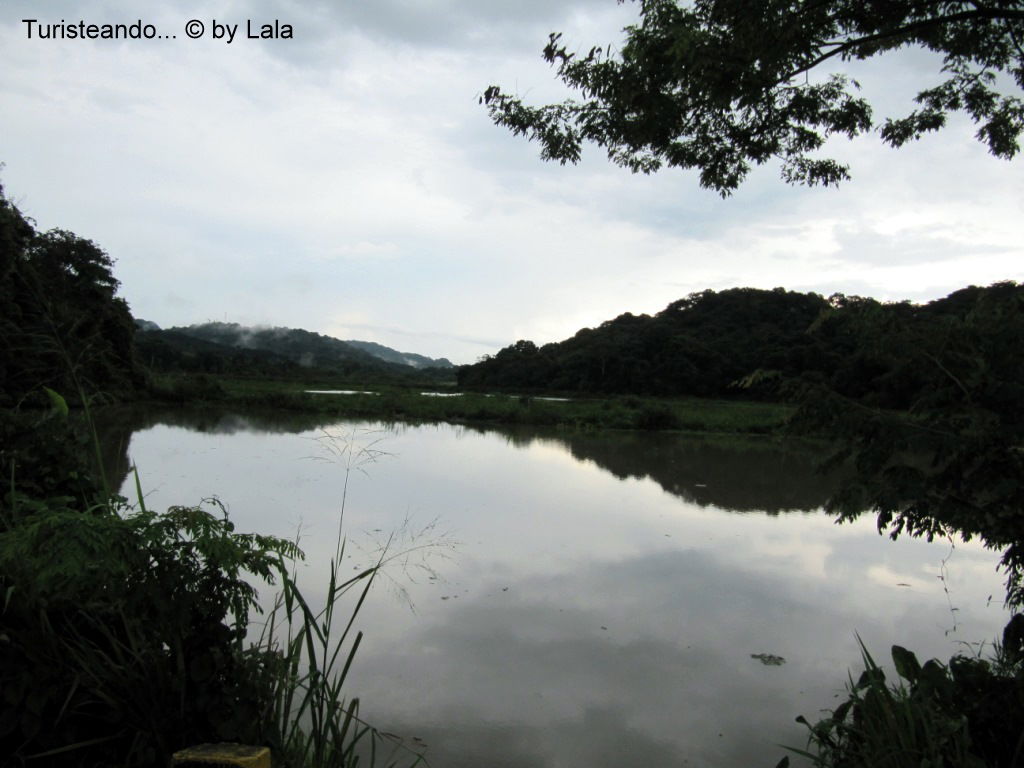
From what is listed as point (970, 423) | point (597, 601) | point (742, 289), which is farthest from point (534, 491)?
point (742, 289)

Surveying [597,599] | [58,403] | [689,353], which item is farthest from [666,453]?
[689,353]

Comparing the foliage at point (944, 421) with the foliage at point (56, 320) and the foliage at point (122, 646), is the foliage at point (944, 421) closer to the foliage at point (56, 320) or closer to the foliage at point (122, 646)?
the foliage at point (122, 646)

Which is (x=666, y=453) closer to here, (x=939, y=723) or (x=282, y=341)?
(x=939, y=723)

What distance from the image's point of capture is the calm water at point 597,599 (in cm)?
268

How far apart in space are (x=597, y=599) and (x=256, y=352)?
65.6 metres

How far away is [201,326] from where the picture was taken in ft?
384

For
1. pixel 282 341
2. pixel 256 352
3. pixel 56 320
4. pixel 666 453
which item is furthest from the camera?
pixel 282 341

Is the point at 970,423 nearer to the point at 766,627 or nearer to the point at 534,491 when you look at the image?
the point at 766,627

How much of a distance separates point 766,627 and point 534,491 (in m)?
4.43

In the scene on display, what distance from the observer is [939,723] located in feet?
5.97

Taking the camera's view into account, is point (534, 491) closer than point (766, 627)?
No

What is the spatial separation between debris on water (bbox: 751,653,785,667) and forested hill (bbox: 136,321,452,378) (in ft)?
120

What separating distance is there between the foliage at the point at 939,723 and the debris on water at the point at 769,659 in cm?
123

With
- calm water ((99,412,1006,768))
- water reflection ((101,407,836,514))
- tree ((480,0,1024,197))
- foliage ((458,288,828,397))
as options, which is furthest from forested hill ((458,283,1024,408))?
tree ((480,0,1024,197))
